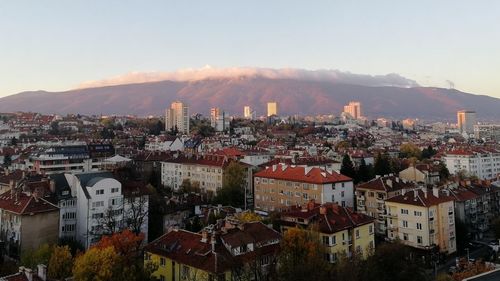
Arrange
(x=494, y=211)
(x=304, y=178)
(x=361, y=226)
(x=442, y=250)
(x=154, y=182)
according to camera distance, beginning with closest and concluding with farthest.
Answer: (x=361, y=226), (x=442, y=250), (x=304, y=178), (x=494, y=211), (x=154, y=182)

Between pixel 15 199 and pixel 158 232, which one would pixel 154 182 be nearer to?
pixel 158 232

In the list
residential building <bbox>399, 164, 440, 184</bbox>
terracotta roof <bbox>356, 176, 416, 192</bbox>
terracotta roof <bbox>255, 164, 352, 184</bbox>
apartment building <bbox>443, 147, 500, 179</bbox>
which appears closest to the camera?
terracotta roof <bbox>356, 176, 416, 192</bbox>

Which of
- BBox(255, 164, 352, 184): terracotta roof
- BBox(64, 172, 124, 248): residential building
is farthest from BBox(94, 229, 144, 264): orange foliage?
BBox(255, 164, 352, 184): terracotta roof

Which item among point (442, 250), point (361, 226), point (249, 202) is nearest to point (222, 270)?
point (361, 226)

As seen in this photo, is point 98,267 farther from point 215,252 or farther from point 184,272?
point 215,252

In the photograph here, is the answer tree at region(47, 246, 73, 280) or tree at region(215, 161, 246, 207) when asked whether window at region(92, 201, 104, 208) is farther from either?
tree at region(215, 161, 246, 207)
